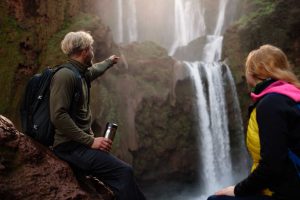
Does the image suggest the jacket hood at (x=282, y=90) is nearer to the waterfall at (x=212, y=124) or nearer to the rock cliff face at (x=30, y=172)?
the rock cliff face at (x=30, y=172)

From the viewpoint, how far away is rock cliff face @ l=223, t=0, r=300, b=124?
53.1 ft

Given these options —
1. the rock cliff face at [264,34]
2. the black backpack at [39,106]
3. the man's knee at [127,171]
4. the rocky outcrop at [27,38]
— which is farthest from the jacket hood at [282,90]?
the rock cliff face at [264,34]

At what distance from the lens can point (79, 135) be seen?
3492mm

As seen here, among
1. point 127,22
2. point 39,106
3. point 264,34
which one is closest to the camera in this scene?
point 39,106

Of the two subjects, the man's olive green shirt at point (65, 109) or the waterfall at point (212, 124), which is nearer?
the man's olive green shirt at point (65, 109)

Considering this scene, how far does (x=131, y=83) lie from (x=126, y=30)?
1636 centimetres

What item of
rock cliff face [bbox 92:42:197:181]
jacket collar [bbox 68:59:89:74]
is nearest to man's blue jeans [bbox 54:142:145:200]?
jacket collar [bbox 68:59:89:74]

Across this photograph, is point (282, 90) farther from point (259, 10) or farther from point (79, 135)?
point (259, 10)

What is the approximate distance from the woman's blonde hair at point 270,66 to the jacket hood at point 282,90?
67 millimetres

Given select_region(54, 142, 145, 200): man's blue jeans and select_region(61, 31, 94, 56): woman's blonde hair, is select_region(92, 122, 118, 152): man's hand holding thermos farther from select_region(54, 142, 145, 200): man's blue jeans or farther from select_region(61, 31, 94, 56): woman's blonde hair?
select_region(61, 31, 94, 56): woman's blonde hair

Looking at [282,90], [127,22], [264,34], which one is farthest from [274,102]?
[127,22]

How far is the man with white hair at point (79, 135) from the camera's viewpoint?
3.44 m

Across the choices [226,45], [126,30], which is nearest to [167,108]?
[226,45]

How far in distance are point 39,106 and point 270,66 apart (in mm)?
2235
